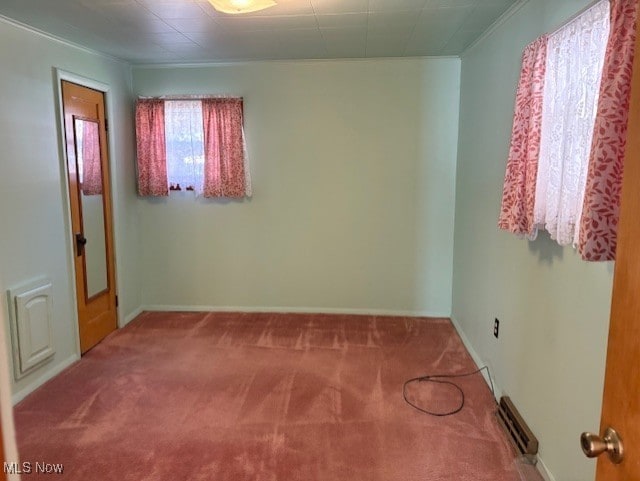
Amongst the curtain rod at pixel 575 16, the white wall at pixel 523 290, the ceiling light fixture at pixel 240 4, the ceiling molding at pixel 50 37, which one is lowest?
the white wall at pixel 523 290

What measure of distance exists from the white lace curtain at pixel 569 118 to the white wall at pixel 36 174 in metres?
2.73

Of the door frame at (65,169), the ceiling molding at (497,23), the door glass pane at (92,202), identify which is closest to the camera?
the ceiling molding at (497,23)

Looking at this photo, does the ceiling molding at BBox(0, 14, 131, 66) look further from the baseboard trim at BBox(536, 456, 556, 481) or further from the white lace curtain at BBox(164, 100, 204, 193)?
the baseboard trim at BBox(536, 456, 556, 481)

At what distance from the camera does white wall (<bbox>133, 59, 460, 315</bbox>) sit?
4.13 m

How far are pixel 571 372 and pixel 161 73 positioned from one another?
4033 mm

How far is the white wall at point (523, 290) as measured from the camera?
5.80ft

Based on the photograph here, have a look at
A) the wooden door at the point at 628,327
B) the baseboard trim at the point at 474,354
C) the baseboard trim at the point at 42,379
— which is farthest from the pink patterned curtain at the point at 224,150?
the wooden door at the point at 628,327

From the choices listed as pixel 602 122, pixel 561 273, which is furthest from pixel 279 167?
pixel 602 122

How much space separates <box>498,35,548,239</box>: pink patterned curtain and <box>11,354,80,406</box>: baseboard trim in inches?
119

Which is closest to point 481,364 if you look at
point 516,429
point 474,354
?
point 474,354

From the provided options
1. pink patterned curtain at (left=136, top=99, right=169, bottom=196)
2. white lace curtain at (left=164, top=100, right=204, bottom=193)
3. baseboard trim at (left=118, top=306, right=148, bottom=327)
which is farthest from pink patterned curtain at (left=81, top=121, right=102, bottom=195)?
baseboard trim at (left=118, top=306, right=148, bottom=327)

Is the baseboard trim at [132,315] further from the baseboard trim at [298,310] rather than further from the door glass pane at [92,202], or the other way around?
the door glass pane at [92,202]

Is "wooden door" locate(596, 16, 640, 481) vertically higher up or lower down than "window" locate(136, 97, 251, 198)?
lower down

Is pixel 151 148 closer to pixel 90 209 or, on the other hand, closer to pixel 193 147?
pixel 193 147
